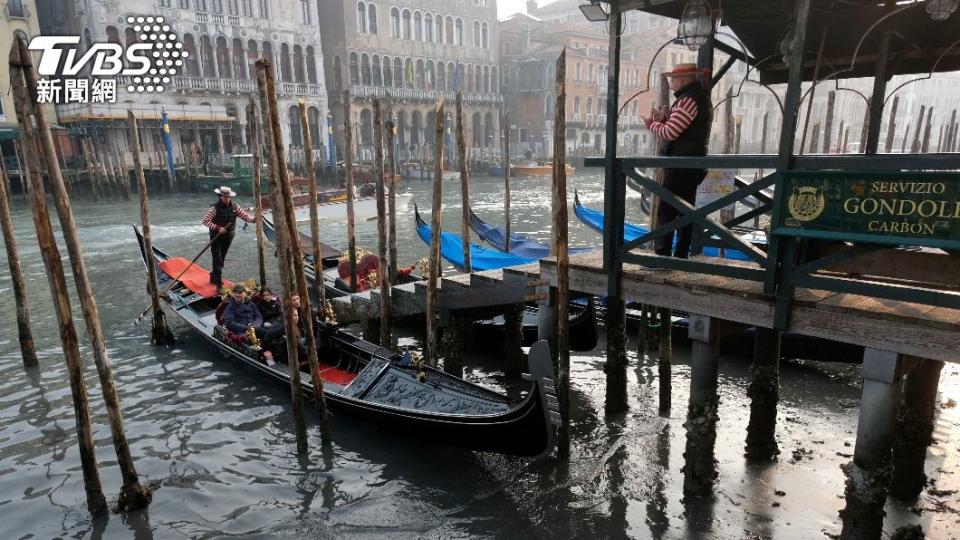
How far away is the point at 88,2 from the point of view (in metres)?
21.0

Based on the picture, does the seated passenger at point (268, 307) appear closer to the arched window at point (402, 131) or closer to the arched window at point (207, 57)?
the arched window at point (207, 57)

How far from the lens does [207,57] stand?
24.7 meters

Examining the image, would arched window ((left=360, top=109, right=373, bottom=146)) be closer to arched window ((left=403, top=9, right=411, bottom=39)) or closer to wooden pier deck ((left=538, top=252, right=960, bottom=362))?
arched window ((left=403, top=9, right=411, bottom=39))

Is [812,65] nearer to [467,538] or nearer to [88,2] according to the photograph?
[467,538]

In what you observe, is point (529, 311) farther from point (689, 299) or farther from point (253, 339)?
A: point (689, 299)

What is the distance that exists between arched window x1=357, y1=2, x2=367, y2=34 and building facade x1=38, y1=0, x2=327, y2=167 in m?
2.69

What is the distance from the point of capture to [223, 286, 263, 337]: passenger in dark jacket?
5.88m

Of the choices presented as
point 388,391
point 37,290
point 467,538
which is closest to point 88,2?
point 37,290

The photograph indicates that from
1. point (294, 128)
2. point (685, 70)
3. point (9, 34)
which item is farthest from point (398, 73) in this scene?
point (685, 70)

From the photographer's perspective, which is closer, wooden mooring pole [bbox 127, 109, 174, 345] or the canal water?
the canal water

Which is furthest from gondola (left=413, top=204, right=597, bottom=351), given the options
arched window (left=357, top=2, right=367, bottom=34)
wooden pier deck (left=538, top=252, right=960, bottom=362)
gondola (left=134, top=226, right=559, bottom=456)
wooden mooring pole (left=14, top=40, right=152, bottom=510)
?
arched window (left=357, top=2, right=367, bottom=34)

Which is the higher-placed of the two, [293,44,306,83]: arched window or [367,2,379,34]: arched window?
[367,2,379,34]: arched window

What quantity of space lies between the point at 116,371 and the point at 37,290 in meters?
4.80

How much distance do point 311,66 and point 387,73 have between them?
459 cm
